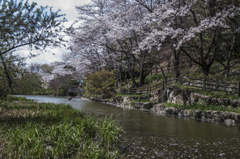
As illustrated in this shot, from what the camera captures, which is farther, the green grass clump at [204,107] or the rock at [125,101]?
the rock at [125,101]

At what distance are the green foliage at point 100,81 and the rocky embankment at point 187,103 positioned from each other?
7125mm

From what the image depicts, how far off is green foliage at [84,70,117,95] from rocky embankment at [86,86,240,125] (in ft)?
23.4

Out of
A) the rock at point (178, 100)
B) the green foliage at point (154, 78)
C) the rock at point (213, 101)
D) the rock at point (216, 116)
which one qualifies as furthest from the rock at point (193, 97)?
the green foliage at point (154, 78)

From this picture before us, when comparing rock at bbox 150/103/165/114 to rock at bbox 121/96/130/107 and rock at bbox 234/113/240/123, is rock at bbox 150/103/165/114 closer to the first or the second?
rock at bbox 121/96/130/107

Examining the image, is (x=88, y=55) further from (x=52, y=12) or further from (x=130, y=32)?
(x=52, y=12)

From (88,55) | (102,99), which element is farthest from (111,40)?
(102,99)

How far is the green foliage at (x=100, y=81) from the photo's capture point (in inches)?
954

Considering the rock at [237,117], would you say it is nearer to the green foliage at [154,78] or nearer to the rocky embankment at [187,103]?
the rocky embankment at [187,103]

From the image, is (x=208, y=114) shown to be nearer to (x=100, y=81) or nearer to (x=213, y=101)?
(x=213, y=101)

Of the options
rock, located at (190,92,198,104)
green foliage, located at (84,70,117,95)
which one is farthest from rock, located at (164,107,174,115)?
green foliage, located at (84,70,117,95)

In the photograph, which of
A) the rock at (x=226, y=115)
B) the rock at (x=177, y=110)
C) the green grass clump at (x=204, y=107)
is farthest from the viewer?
the rock at (x=177, y=110)

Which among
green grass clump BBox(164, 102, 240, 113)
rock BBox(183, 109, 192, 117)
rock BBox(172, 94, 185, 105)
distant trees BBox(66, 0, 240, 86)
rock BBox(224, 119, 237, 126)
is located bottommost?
rock BBox(224, 119, 237, 126)

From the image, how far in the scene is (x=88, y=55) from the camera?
25.9 metres

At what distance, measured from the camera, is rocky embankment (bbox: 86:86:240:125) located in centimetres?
1008
